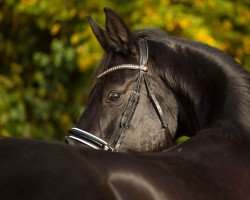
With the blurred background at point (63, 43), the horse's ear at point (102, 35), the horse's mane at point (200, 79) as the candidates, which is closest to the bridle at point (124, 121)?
the horse's mane at point (200, 79)

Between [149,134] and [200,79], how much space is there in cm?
47

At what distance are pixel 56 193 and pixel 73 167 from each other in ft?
0.50

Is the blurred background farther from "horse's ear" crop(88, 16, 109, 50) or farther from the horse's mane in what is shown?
the horse's mane

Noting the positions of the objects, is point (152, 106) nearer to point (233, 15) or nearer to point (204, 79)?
point (204, 79)

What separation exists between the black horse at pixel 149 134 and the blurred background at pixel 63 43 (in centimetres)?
365

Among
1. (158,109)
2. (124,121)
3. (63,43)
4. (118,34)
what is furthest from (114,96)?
(63,43)

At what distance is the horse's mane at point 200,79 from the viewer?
4.47 m

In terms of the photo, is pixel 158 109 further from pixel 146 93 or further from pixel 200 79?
pixel 200 79

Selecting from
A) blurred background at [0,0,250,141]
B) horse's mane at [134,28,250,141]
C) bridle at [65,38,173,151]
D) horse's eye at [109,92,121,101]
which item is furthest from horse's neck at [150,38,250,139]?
blurred background at [0,0,250,141]

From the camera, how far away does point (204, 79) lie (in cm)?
484

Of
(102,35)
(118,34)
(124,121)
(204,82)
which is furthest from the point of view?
(102,35)

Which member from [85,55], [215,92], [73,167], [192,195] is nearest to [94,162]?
[73,167]

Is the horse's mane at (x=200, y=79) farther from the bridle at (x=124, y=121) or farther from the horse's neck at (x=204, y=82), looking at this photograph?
the bridle at (x=124, y=121)

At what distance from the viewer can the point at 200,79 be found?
4.86m
